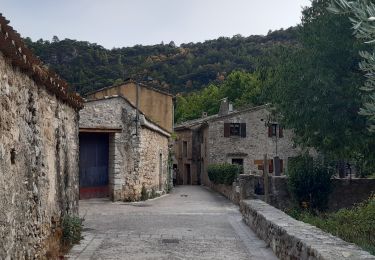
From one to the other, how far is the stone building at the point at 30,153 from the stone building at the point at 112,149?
8843mm

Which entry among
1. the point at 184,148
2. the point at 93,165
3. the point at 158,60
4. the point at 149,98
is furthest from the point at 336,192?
the point at 158,60

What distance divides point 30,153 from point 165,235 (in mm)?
5007

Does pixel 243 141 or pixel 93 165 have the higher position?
pixel 243 141

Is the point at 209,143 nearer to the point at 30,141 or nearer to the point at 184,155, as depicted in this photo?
the point at 184,155

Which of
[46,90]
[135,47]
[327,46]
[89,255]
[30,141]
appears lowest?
[89,255]

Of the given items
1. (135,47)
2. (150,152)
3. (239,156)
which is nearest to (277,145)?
(239,156)

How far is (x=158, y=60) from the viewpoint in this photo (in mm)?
68250

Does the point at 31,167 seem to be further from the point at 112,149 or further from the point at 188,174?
the point at 188,174

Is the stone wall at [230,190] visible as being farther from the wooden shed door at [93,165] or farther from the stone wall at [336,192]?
the wooden shed door at [93,165]

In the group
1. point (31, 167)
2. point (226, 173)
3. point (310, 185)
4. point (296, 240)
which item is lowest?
point (296, 240)

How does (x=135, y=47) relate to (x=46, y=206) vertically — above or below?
above

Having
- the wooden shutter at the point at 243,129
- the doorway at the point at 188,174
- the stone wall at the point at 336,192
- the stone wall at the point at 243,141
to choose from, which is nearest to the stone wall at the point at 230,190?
the stone wall at the point at 336,192

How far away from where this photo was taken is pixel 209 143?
35.1 m

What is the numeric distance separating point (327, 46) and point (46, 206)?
9632 mm
